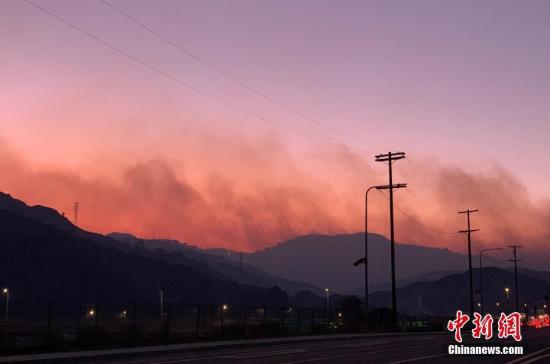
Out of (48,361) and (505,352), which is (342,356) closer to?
(505,352)

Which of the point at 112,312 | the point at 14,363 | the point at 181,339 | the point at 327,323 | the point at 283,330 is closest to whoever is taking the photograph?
the point at 14,363

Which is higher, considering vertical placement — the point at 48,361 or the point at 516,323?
the point at 516,323

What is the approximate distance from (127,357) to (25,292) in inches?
7263

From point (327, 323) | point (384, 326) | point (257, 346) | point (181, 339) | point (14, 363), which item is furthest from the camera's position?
point (384, 326)

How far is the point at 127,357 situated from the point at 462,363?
12.8 m

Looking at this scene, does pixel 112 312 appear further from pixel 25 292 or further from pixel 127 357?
pixel 127 357

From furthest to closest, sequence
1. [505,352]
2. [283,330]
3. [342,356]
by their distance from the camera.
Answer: [283,330] < [505,352] < [342,356]

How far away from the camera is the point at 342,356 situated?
2577 cm

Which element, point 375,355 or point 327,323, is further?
point 327,323

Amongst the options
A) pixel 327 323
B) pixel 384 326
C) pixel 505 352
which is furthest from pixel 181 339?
pixel 384 326

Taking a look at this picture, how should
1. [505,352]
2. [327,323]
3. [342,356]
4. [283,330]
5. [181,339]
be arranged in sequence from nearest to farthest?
[342,356] → [505,352] → [181,339] → [283,330] → [327,323]

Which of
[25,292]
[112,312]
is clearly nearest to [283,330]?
[112,312]

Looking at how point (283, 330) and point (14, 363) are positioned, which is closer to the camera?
point (14, 363)

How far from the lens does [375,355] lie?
2644 centimetres
